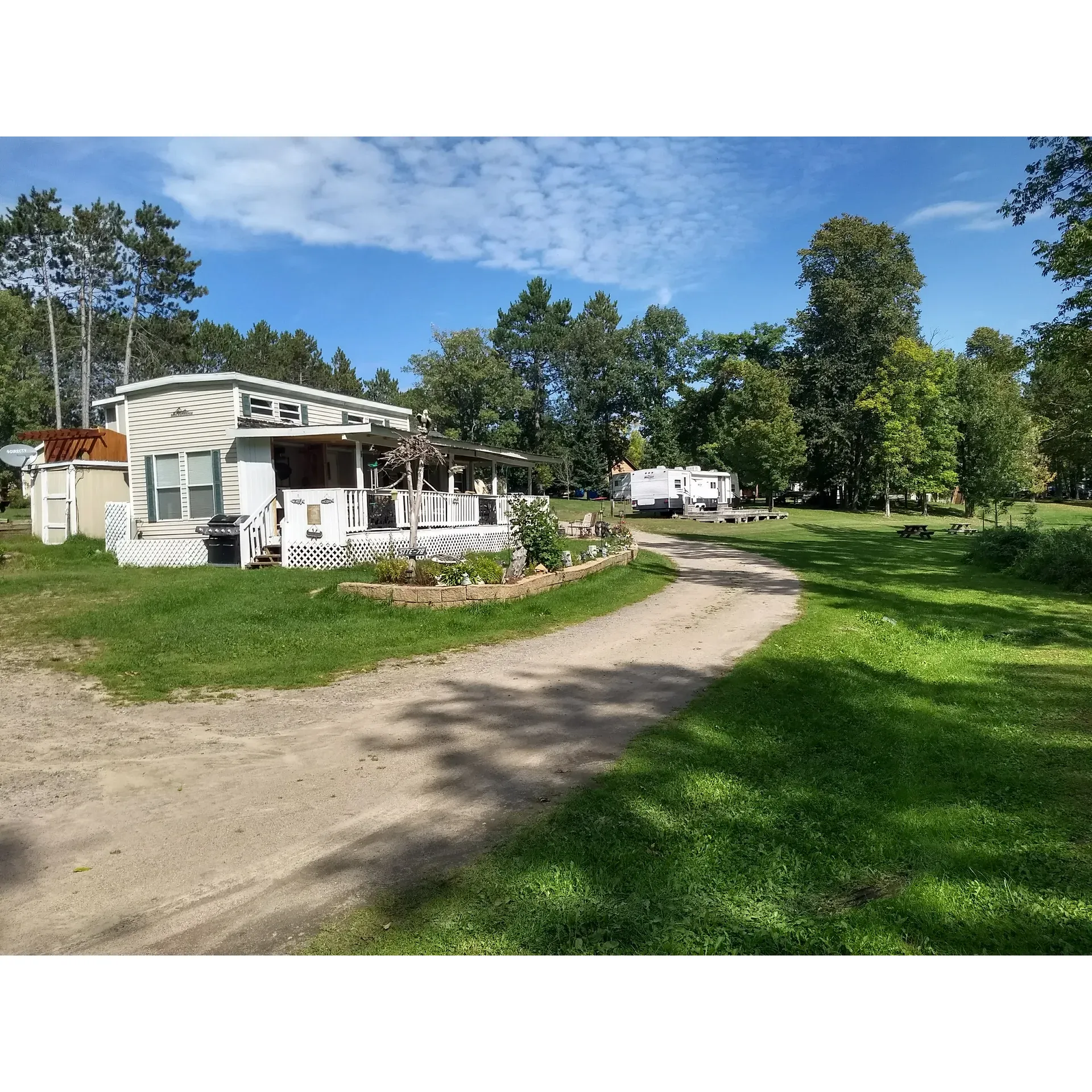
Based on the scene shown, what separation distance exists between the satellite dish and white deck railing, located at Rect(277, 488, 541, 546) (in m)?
11.7

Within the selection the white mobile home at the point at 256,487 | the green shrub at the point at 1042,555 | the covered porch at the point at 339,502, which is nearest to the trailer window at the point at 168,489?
the white mobile home at the point at 256,487

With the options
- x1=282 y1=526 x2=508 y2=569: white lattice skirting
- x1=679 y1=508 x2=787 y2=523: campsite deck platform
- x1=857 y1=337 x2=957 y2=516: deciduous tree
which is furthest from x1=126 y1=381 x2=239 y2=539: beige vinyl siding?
x1=857 y1=337 x2=957 y2=516: deciduous tree

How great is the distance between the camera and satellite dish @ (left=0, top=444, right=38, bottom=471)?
66.8 ft

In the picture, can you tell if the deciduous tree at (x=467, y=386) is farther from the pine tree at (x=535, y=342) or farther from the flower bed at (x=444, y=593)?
the flower bed at (x=444, y=593)

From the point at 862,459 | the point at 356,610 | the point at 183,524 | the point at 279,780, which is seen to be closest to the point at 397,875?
the point at 279,780

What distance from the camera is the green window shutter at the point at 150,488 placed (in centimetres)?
1552

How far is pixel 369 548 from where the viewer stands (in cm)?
1358

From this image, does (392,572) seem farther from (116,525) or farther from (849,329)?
(849,329)

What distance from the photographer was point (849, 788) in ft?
12.5

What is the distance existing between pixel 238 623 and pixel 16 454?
1684 cm

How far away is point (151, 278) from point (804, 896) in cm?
4680

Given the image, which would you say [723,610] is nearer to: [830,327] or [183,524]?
[183,524]

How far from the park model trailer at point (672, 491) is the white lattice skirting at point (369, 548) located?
21329mm

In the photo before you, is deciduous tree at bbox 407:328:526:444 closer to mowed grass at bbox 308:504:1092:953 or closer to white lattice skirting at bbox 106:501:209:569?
white lattice skirting at bbox 106:501:209:569
